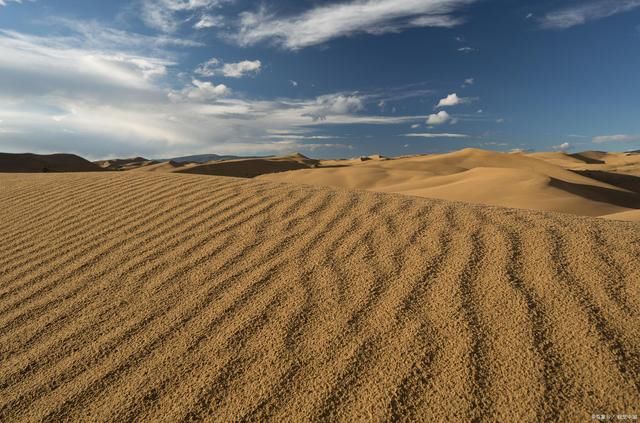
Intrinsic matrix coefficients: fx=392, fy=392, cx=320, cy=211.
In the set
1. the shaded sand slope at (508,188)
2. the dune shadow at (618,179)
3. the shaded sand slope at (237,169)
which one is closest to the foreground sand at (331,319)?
the shaded sand slope at (508,188)

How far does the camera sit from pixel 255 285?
2.71m

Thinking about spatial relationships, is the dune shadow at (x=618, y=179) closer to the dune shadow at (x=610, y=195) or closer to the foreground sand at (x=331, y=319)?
the dune shadow at (x=610, y=195)

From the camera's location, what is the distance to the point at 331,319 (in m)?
2.23

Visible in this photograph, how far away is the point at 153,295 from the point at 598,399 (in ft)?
8.32

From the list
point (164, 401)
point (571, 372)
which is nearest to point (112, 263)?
point (164, 401)

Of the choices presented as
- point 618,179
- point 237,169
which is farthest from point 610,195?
point 237,169

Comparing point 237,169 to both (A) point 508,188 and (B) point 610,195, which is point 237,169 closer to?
(A) point 508,188

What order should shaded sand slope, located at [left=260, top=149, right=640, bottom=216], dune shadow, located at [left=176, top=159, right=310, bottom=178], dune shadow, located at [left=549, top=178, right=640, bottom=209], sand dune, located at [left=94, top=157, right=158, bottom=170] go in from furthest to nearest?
1. sand dune, located at [left=94, top=157, right=158, bottom=170]
2. dune shadow, located at [left=176, top=159, right=310, bottom=178]
3. dune shadow, located at [left=549, top=178, right=640, bottom=209]
4. shaded sand slope, located at [left=260, top=149, right=640, bottom=216]

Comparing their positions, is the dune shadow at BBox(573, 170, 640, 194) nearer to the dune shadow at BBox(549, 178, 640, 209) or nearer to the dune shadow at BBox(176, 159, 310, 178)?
the dune shadow at BBox(549, 178, 640, 209)

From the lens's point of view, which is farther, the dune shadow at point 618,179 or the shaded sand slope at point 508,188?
the dune shadow at point 618,179

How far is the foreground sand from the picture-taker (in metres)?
1.69

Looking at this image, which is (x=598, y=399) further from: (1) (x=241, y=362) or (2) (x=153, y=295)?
(2) (x=153, y=295)

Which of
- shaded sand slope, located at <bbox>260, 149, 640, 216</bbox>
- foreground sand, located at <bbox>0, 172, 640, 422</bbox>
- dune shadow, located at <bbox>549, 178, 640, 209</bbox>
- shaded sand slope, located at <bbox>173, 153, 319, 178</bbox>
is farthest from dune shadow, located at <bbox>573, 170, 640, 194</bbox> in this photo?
shaded sand slope, located at <bbox>173, 153, 319, 178</bbox>

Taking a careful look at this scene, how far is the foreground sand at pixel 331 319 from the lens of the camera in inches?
66.7
